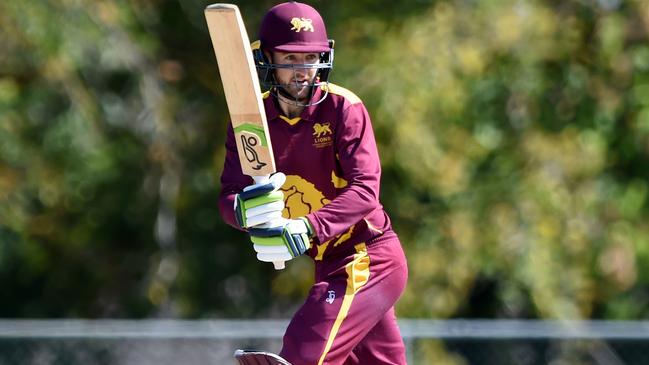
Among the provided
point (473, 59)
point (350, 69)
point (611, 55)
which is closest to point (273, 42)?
point (350, 69)

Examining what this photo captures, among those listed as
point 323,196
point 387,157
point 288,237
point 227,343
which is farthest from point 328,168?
point 387,157

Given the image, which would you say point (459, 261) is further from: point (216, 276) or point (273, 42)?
point (273, 42)

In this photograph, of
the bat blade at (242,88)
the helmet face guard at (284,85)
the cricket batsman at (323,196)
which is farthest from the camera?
the helmet face guard at (284,85)

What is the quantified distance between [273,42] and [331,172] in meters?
0.51

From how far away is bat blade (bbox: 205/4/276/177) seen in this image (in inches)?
163

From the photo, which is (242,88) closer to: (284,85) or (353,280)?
(284,85)

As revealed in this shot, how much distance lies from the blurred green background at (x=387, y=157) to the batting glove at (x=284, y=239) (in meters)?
5.62

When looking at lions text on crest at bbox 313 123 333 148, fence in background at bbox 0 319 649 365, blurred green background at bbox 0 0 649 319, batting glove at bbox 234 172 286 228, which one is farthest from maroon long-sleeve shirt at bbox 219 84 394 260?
blurred green background at bbox 0 0 649 319

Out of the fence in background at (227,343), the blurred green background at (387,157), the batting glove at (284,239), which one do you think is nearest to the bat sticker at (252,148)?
the batting glove at (284,239)

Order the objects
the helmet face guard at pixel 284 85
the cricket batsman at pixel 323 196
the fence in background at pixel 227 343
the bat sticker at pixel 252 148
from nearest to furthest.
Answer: the bat sticker at pixel 252 148, the cricket batsman at pixel 323 196, the helmet face guard at pixel 284 85, the fence in background at pixel 227 343

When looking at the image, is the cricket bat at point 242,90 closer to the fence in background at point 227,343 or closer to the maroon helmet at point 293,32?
the maroon helmet at point 293,32

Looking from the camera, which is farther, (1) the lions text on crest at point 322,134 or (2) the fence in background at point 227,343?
(2) the fence in background at point 227,343

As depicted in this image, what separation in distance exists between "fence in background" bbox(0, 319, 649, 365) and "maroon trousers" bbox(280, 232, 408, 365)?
219 cm

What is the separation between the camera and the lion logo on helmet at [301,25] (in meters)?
4.42
